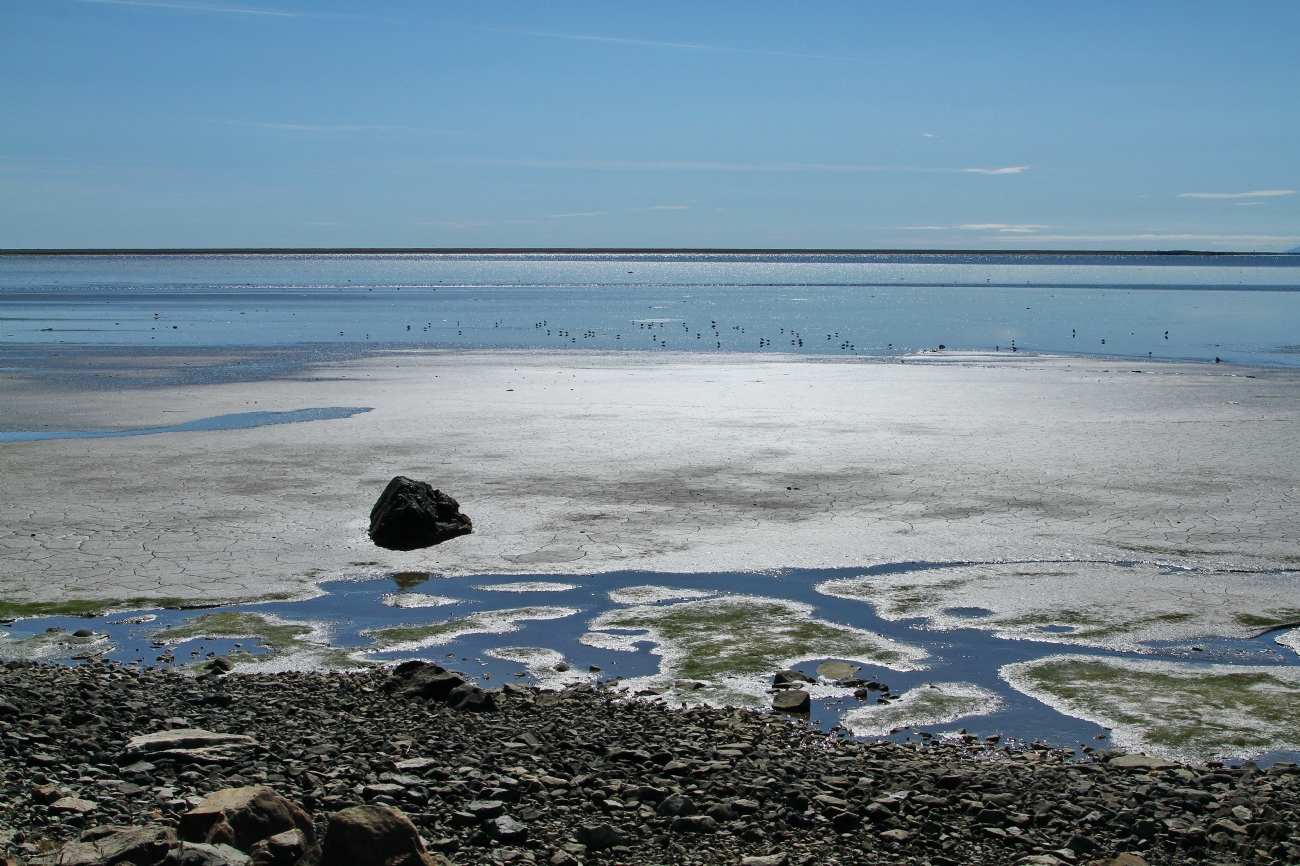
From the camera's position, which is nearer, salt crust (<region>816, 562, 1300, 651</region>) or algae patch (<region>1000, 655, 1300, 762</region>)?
algae patch (<region>1000, 655, 1300, 762</region>)

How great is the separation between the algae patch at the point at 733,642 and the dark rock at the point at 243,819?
350 centimetres

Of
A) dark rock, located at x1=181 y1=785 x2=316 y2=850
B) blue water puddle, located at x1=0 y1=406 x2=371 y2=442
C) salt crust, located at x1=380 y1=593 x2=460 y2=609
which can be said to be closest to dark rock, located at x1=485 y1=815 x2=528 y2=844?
dark rock, located at x1=181 y1=785 x2=316 y2=850

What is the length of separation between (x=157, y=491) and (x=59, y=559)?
139 inches

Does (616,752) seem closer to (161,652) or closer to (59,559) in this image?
(161,652)

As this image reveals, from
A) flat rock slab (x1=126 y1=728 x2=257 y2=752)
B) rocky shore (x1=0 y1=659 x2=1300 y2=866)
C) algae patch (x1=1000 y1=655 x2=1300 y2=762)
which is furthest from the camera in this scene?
algae patch (x1=1000 y1=655 x2=1300 y2=762)

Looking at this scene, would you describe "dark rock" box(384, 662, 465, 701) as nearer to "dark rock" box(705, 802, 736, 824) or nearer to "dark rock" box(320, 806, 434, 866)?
"dark rock" box(705, 802, 736, 824)

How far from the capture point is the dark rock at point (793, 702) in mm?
8039

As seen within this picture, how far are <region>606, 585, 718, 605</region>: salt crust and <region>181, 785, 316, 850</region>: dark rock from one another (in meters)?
5.49

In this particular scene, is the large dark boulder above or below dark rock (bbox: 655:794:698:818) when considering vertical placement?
above

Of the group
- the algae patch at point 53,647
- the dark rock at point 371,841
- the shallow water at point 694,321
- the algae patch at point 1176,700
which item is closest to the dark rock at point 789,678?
the algae patch at point 1176,700

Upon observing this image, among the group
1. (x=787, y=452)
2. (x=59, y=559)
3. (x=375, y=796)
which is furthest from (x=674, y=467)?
(x=375, y=796)

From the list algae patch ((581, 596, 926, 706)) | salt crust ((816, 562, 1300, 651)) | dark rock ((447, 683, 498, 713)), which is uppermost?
salt crust ((816, 562, 1300, 651))

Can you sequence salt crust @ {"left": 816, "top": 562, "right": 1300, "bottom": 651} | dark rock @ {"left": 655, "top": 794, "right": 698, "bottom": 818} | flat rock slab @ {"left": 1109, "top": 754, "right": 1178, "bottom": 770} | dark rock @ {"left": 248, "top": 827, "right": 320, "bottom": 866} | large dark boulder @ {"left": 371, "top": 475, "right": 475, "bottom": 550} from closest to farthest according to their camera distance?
dark rock @ {"left": 248, "top": 827, "right": 320, "bottom": 866} → dark rock @ {"left": 655, "top": 794, "right": 698, "bottom": 818} → flat rock slab @ {"left": 1109, "top": 754, "right": 1178, "bottom": 770} → salt crust @ {"left": 816, "top": 562, "right": 1300, "bottom": 651} → large dark boulder @ {"left": 371, "top": 475, "right": 475, "bottom": 550}

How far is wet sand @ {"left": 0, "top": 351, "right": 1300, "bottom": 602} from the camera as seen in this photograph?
12.4 m
